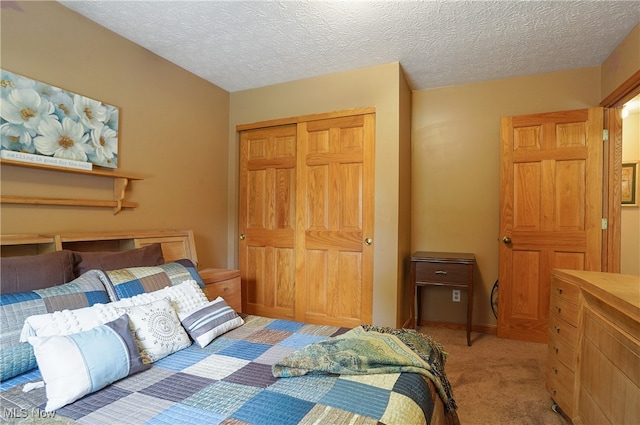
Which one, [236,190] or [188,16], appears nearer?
[188,16]

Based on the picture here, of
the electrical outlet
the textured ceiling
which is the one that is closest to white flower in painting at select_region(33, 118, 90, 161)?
the textured ceiling

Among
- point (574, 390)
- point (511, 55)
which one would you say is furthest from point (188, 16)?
point (574, 390)

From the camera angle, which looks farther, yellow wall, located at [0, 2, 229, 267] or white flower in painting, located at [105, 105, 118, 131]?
white flower in painting, located at [105, 105, 118, 131]

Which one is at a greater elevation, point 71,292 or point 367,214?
point 367,214

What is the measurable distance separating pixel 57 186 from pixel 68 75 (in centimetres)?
74

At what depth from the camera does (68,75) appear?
6.98 ft

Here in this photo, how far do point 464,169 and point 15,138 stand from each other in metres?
3.65

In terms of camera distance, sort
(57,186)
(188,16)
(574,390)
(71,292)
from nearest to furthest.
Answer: (71,292) → (574,390) → (57,186) → (188,16)

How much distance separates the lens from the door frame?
2.82 m

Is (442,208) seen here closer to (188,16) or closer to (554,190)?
(554,190)

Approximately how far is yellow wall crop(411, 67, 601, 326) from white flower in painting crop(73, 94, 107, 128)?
293 cm

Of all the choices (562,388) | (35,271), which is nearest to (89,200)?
(35,271)

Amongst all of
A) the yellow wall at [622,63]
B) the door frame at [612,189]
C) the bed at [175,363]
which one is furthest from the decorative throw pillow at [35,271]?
the door frame at [612,189]

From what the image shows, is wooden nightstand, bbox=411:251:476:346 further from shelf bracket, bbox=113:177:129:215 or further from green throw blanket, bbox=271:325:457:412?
shelf bracket, bbox=113:177:129:215
